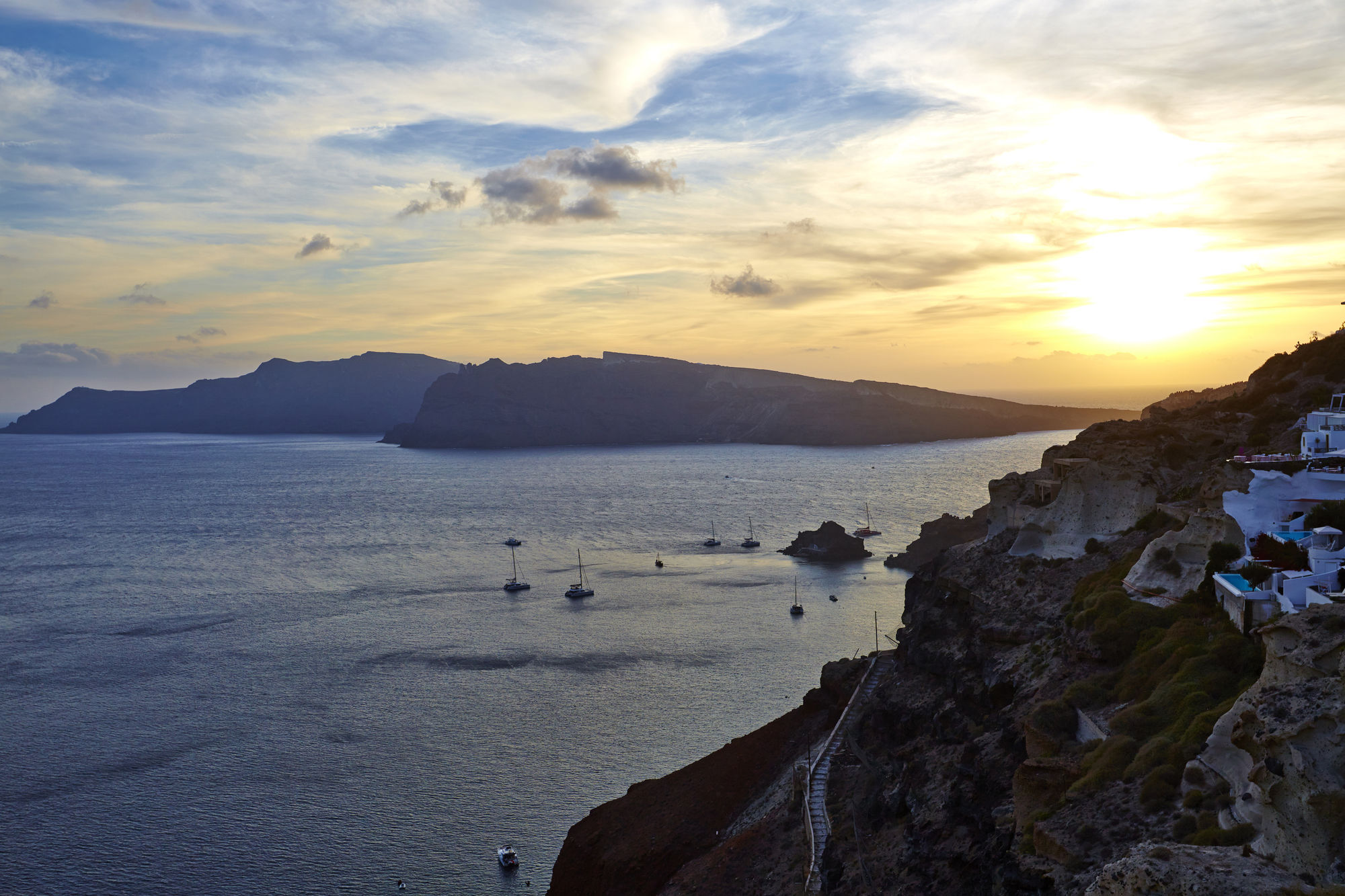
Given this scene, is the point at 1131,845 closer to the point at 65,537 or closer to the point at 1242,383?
the point at 1242,383

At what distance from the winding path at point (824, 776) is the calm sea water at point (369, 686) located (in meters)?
7.76

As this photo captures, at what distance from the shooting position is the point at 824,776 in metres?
31.9

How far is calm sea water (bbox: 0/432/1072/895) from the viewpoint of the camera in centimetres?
3550

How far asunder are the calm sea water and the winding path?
7762mm

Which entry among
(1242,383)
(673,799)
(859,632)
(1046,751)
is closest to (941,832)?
(1046,751)

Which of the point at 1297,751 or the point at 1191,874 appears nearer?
the point at 1191,874

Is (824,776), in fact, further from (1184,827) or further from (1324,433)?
(1324,433)

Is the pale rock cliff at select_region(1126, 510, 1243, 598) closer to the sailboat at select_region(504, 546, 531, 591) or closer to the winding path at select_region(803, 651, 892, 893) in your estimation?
the winding path at select_region(803, 651, 892, 893)

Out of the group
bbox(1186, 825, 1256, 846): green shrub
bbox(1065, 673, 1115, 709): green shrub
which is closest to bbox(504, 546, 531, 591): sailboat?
bbox(1065, 673, 1115, 709): green shrub

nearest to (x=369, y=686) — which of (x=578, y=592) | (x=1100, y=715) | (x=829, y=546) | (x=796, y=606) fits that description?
(x=578, y=592)

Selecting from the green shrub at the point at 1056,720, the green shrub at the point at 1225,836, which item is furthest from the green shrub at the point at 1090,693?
the green shrub at the point at 1225,836

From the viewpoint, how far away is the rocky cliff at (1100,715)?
12.4 metres

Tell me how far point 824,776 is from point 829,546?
2302 inches

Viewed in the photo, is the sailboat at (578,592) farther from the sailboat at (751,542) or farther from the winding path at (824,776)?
the winding path at (824,776)
